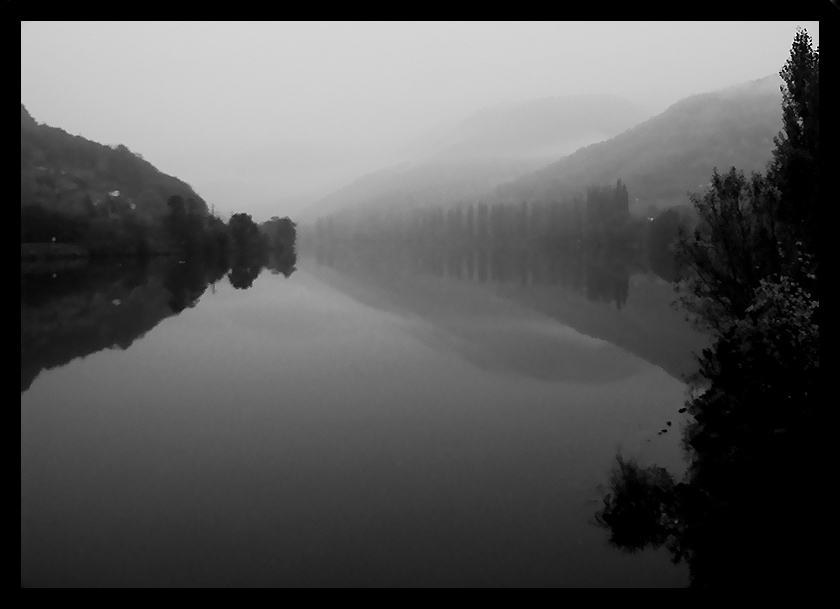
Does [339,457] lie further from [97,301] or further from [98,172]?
[98,172]

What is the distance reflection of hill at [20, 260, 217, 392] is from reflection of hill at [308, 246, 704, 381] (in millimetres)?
10314

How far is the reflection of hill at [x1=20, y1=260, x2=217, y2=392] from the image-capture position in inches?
677

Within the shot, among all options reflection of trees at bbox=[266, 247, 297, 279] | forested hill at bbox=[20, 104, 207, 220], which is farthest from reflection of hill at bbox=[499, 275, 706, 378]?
forested hill at bbox=[20, 104, 207, 220]

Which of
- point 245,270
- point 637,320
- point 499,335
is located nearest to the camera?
point 499,335

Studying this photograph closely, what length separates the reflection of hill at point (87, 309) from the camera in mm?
17203

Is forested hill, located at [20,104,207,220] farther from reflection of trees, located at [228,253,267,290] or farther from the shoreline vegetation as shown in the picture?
the shoreline vegetation

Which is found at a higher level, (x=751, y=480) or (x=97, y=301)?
(x=97, y=301)

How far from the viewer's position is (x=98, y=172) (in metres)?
85.2

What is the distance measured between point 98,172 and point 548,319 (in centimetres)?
8102

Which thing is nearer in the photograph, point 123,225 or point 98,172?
point 123,225

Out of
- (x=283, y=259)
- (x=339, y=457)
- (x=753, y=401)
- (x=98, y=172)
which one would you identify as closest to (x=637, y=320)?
(x=753, y=401)

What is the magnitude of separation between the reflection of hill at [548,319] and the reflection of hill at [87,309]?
1031 cm

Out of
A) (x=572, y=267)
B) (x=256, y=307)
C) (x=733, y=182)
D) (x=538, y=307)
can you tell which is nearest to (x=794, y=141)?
(x=733, y=182)
